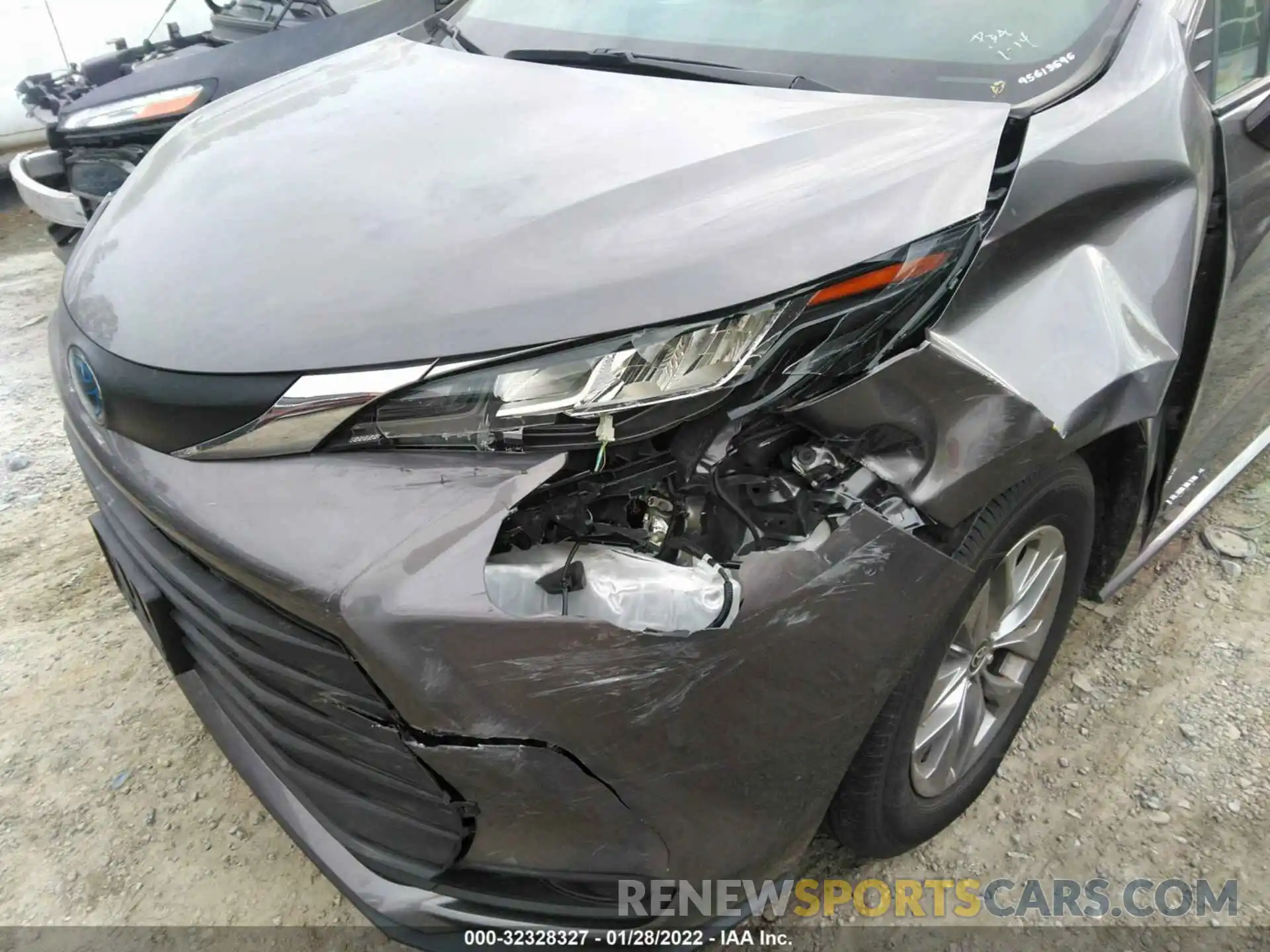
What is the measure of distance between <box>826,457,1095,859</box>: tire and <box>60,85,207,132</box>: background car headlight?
412 centimetres

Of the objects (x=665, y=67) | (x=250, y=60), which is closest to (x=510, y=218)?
(x=665, y=67)

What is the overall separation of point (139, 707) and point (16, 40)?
208 inches

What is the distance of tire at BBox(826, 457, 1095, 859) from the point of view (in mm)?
1456

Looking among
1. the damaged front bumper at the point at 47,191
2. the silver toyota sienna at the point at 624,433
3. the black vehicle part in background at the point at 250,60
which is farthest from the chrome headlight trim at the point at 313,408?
the black vehicle part in background at the point at 250,60

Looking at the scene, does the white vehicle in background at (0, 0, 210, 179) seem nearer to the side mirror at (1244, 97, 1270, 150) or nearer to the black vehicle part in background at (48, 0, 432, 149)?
the black vehicle part in background at (48, 0, 432, 149)

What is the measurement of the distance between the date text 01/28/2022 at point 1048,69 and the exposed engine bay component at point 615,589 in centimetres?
111

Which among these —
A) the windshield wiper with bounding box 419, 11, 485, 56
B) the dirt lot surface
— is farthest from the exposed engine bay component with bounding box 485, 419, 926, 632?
the windshield wiper with bounding box 419, 11, 485, 56

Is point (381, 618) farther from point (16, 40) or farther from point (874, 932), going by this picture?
point (16, 40)

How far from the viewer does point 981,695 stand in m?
1.91

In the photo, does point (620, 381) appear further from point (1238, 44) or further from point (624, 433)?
point (1238, 44)

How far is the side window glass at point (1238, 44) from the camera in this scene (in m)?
1.88

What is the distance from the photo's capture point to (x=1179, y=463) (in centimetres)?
205

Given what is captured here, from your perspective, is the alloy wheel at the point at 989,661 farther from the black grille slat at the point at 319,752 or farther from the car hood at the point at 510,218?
the black grille slat at the point at 319,752

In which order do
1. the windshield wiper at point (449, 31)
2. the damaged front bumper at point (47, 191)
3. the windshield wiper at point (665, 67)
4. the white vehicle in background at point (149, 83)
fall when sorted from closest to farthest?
the windshield wiper at point (665, 67) < the windshield wiper at point (449, 31) < the damaged front bumper at point (47, 191) < the white vehicle in background at point (149, 83)
